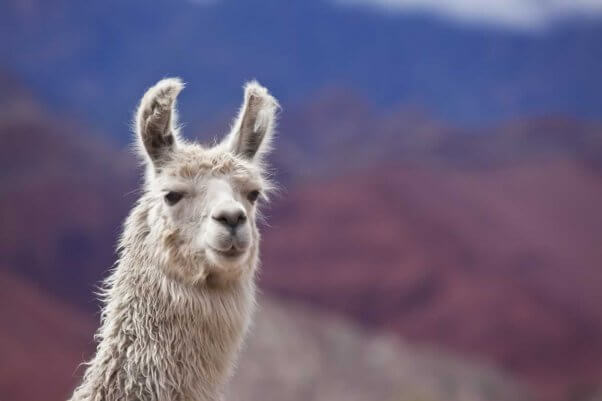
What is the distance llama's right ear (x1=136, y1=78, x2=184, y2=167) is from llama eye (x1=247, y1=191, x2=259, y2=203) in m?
0.29

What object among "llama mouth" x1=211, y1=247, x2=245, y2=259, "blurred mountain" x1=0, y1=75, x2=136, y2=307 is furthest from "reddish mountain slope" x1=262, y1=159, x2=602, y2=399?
"llama mouth" x1=211, y1=247, x2=245, y2=259

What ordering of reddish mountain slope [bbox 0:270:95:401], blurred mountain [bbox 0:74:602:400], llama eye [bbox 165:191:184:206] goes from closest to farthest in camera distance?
llama eye [bbox 165:191:184:206], reddish mountain slope [bbox 0:270:95:401], blurred mountain [bbox 0:74:602:400]

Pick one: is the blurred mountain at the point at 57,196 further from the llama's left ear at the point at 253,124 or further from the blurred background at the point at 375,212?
the llama's left ear at the point at 253,124

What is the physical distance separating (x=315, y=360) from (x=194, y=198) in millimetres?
4830

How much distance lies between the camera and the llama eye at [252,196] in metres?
2.83

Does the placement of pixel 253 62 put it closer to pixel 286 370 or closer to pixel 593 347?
pixel 286 370

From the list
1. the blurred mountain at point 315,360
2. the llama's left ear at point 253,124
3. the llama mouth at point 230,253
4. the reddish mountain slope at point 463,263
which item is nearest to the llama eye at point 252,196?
the llama's left ear at point 253,124

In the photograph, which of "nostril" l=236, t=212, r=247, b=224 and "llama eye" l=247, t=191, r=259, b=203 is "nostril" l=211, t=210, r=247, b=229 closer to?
"nostril" l=236, t=212, r=247, b=224

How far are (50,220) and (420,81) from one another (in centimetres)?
335

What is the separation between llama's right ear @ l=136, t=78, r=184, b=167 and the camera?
273cm

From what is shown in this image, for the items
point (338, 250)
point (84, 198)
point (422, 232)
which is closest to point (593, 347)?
point (422, 232)

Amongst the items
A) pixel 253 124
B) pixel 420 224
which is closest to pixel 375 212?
pixel 420 224

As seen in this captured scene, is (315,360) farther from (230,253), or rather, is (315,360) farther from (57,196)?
(230,253)

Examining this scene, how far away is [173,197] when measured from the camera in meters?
2.70
